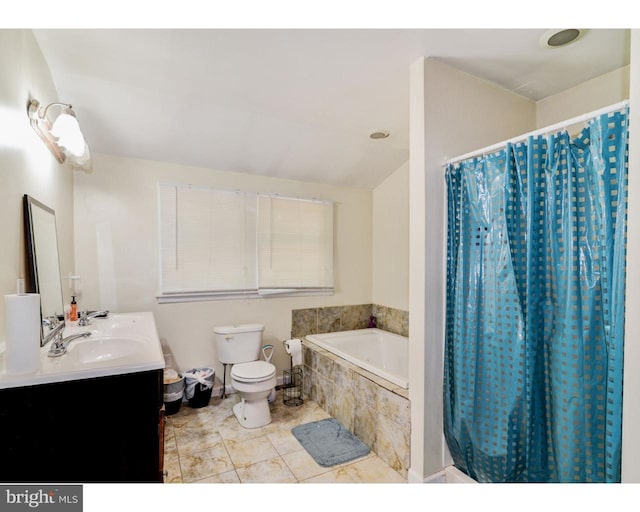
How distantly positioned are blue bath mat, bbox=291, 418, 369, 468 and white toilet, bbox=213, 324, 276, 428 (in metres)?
0.32

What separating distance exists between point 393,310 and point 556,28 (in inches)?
103

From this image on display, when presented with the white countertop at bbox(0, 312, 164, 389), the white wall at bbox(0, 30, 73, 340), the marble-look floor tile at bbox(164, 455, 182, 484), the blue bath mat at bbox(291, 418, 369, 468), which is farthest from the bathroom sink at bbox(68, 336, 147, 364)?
the blue bath mat at bbox(291, 418, 369, 468)

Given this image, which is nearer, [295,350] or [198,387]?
[198,387]

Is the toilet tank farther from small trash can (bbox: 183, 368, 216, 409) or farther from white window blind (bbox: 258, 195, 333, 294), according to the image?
white window blind (bbox: 258, 195, 333, 294)

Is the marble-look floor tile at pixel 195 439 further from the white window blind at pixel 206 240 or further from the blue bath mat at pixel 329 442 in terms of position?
the white window blind at pixel 206 240

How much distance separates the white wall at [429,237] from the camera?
6.14ft

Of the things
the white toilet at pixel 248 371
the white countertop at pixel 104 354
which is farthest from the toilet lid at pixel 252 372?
the white countertop at pixel 104 354

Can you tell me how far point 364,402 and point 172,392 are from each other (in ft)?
5.10

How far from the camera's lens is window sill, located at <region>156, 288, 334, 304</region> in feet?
9.71

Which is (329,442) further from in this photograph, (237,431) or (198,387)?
(198,387)

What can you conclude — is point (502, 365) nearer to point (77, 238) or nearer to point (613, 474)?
point (613, 474)

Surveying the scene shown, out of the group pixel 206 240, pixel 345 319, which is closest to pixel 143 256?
pixel 206 240

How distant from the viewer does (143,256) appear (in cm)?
290

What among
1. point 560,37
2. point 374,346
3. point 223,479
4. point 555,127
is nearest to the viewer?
point 555,127
